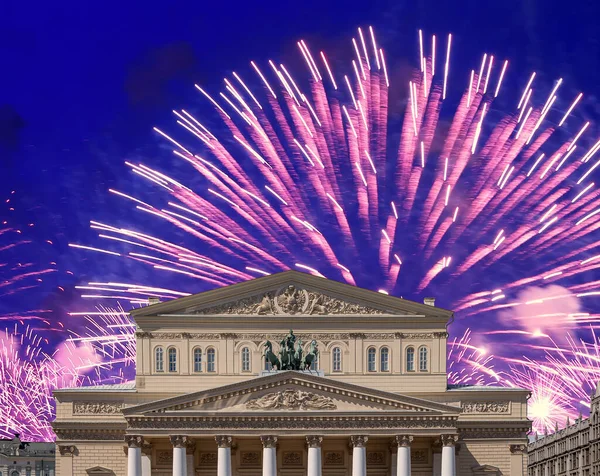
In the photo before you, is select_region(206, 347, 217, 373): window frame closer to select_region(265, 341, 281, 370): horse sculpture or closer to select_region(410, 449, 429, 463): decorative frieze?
select_region(265, 341, 281, 370): horse sculpture

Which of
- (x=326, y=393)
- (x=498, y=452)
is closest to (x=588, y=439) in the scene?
(x=498, y=452)

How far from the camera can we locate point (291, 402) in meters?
95.9

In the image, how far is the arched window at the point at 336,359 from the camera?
102 metres

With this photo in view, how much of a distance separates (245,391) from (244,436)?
3254mm

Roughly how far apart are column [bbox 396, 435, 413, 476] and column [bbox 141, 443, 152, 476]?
59.8 feet

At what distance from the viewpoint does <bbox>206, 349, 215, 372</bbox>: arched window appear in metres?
102

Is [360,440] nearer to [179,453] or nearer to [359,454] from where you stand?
[359,454]

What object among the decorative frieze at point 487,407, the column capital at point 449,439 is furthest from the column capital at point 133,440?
the decorative frieze at point 487,407

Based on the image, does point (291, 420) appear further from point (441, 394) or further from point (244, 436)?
point (441, 394)

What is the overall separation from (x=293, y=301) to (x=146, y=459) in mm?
16351

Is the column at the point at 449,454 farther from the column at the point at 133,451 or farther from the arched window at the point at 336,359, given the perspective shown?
the column at the point at 133,451

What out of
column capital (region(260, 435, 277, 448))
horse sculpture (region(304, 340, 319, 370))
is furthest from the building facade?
column capital (region(260, 435, 277, 448))

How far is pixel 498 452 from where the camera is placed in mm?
99062

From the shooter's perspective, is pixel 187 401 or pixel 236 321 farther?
pixel 236 321
